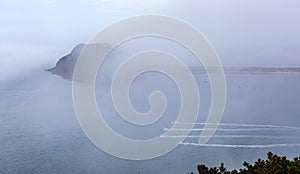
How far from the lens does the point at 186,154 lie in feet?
48.1

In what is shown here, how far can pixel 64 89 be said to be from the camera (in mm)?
33438

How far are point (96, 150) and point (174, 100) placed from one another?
12193 millimetres

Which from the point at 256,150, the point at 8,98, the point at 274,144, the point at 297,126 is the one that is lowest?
the point at 8,98

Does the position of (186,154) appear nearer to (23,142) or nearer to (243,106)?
(23,142)

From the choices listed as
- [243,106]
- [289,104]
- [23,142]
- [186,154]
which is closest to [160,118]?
[186,154]

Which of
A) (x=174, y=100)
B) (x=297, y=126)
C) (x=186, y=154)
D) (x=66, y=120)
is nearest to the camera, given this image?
(x=186, y=154)

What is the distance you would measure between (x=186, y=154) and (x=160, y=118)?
220 inches

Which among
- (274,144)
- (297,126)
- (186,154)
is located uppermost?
(297,126)

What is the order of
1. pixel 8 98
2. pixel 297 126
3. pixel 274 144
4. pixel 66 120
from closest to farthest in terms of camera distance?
1. pixel 274 144
2. pixel 297 126
3. pixel 66 120
4. pixel 8 98

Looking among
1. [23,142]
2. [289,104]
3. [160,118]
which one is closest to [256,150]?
[160,118]

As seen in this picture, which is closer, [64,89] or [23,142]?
[23,142]

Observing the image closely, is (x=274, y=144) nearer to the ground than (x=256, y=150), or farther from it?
farther from it

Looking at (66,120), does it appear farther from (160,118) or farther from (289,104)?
(289,104)

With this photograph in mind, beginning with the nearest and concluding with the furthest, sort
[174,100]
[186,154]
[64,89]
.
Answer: [186,154], [174,100], [64,89]
